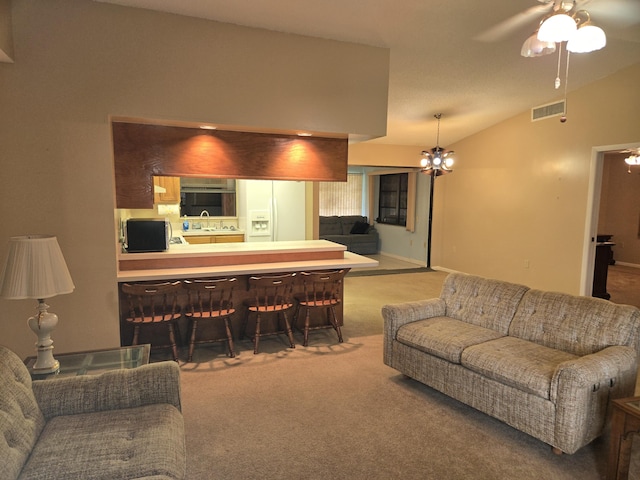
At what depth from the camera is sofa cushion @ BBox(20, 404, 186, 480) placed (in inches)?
61.7

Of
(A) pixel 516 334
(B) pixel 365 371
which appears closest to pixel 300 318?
(B) pixel 365 371

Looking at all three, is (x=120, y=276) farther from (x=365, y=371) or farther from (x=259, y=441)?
(x=365, y=371)

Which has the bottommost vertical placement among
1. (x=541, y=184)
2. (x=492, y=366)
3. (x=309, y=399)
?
(x=309, y=399)

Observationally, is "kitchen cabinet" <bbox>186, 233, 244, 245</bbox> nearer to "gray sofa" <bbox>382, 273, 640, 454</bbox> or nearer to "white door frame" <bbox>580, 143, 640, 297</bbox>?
"gray sofa" <bbox>382, 273, 640, 454</bbox>

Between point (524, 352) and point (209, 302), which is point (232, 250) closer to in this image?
point (209, 302)

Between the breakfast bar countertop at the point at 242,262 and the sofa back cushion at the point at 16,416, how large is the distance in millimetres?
1659

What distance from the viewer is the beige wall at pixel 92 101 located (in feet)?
9.94

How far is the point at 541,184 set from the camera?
5977mm

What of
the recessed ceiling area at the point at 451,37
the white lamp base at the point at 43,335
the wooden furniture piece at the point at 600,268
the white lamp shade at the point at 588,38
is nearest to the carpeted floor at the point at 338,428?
the white lamp base at the point at 43,335

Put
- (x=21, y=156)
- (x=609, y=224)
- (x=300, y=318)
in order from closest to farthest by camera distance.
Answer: (x=21, y=156)
(x=300, y=318)
(x=609, y=224)

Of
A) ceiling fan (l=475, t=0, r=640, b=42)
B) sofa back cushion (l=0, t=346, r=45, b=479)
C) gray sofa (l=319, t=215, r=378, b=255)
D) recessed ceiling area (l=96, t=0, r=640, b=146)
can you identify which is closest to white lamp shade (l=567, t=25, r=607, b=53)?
recessed ceiling area (l=96, t=0, r=640, b=146)

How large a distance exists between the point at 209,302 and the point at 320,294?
1131 millimetres

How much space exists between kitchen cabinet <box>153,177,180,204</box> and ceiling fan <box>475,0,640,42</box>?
14.9ft

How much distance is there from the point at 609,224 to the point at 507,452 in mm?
8656
